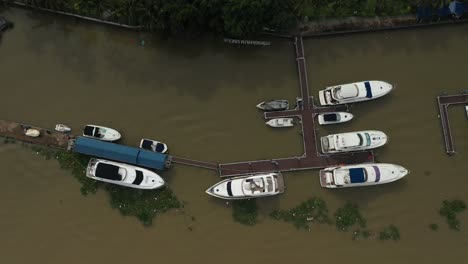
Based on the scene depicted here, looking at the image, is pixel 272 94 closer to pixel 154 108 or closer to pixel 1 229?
pixel 154 108

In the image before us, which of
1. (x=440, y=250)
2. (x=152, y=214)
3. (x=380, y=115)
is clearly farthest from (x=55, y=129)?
(x=440, y=250)

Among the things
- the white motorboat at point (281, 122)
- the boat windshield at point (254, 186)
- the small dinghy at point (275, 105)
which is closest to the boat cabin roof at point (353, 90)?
the small dinghy at point (275, 105)

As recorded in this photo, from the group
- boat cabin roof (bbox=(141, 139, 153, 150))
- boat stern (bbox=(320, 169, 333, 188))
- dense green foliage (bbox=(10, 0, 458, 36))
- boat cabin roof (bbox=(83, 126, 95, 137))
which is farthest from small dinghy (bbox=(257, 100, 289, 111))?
boat cabin roof (bbox=(83, 126, 95, 137))

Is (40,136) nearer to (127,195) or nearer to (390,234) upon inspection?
(127,195)

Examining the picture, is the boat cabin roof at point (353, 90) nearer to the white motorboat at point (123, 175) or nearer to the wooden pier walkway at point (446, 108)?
the wooden pier walkway at point (446, 108)

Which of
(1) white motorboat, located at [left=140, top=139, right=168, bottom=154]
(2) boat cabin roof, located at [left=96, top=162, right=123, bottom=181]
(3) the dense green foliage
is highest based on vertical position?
(3) the dense green foliage

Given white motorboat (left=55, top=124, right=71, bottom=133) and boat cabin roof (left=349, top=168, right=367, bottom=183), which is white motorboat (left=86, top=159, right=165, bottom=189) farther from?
boat cabin roof (left=349, top=168, right=367, bottom=183)
